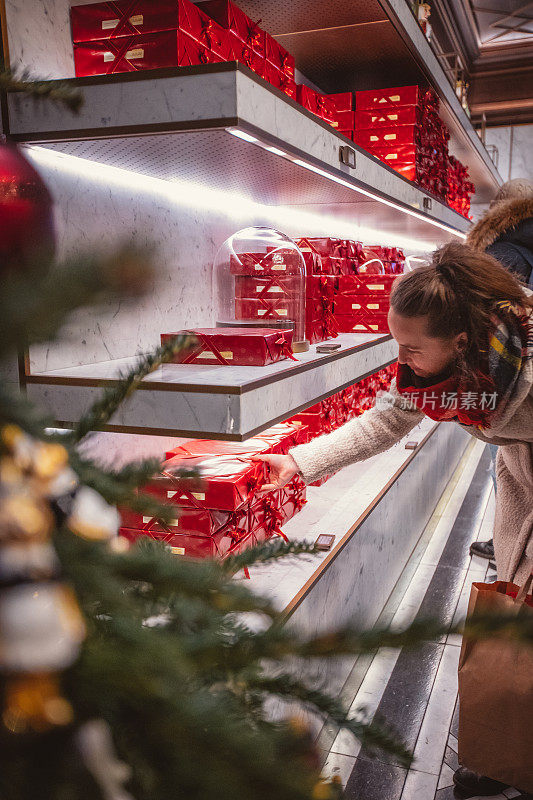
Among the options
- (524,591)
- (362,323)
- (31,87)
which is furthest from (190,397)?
(362,323)

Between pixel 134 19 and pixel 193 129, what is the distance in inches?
13.5

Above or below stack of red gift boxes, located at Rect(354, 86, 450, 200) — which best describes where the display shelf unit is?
above

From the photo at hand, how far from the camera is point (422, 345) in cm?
162

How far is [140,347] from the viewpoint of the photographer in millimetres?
1600

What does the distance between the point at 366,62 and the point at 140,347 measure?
154 cm

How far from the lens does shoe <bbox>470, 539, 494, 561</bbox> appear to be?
125 inches

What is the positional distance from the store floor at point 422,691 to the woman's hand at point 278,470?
0.46 meters

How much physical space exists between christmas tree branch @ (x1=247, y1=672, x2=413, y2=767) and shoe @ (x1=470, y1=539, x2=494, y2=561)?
119 inches

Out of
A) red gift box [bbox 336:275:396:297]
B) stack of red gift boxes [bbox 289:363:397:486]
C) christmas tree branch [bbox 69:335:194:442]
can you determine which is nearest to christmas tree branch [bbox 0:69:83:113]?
christmas tree branch [bbox 69:335:194:442]

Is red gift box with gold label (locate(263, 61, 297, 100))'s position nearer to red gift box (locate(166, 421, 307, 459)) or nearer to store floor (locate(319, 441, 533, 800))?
red gift box (locate(166, 421, 307, 459))

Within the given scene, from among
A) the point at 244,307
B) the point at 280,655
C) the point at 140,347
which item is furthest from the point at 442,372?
the point at 280,655

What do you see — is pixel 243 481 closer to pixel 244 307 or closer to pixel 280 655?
pixel 244 307

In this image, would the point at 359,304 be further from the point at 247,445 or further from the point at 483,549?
the point at 483,549

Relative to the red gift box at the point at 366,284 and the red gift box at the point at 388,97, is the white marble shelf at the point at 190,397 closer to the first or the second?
the red gift box at the point at 366,284
